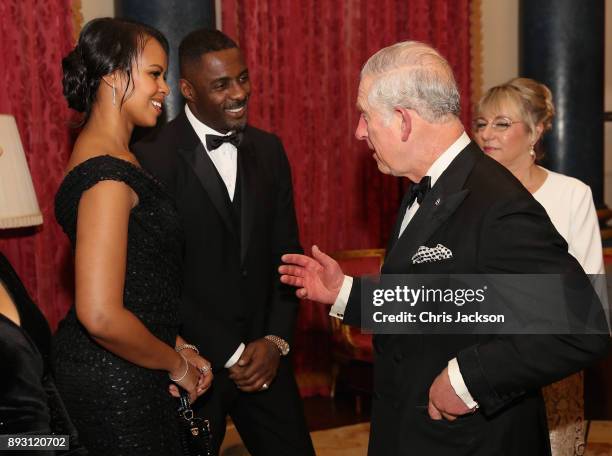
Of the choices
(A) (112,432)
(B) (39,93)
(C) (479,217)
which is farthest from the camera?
(B) (39,93)

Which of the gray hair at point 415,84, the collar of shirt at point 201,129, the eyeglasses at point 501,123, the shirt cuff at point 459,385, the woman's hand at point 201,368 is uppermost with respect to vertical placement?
the gray hair at point 415,84

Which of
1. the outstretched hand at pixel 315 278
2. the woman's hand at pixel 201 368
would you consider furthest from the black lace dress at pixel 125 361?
the outstretched hand at pixel 315 278

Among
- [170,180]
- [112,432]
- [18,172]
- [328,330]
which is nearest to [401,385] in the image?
[112,432]

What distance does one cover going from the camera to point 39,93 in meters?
4.40

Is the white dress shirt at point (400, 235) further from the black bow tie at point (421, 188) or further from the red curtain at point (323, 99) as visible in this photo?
the red curtain at point (323, 99)

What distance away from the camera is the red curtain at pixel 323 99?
5137 millimetres

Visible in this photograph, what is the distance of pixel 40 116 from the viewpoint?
4.44m

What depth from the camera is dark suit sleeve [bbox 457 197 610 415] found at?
1.80 meters

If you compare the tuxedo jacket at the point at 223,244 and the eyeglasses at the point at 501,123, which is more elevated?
the eyeglasses at the point at 501,123

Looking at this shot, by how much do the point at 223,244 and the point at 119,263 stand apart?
0.79 m

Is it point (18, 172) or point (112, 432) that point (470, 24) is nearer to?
point (18, 172)

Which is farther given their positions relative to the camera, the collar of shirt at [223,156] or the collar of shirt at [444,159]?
the collar of shirt at [223,156]

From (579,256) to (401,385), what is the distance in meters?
1.42

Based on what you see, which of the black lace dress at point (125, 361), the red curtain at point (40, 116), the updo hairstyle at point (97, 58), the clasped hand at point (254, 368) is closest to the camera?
the black lace dress at point (125, 361)
